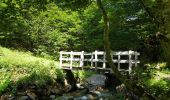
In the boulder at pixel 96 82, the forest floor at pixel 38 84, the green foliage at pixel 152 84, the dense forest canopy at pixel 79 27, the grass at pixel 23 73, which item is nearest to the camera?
the green foliage at pixel 152 84

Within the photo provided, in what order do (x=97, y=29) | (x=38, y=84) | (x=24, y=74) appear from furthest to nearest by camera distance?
(x=97, y=29) → (x=24, y=74) → (x=38, y=84)

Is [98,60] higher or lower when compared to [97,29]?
lower

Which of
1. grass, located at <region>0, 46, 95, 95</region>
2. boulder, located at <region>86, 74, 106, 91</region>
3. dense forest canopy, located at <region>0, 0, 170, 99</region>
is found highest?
dense forest canopy, located at <region>0, 0, 170, 99</region>

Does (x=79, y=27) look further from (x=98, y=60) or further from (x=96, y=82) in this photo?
(x=96, y=82)

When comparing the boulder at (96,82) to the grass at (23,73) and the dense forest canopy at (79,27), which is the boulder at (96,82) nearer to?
the grass at (23,73)

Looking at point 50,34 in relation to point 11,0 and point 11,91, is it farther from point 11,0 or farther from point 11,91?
point 11,0

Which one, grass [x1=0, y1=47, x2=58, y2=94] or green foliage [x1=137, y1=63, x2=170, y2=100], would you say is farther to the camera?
grass [x1=0, y1=47, x2=58, y2=94]

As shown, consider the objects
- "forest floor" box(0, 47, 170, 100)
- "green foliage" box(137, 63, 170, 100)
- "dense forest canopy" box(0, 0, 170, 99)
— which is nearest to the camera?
"dense forest canopy" box(0, 0, 170, 99)

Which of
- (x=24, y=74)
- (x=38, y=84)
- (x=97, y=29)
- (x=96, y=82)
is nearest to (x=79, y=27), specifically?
(x=97, y=29)

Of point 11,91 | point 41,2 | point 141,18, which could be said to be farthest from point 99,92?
point 41,2

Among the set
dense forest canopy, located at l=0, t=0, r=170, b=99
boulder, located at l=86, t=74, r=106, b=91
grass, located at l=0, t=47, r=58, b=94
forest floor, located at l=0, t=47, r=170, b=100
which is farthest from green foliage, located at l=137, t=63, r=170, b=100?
grass, located at l=0, t=47, r=58, b=94

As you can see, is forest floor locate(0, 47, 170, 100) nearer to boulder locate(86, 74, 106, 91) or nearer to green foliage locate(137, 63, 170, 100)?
boulder locate(86, 74, 106, 91)

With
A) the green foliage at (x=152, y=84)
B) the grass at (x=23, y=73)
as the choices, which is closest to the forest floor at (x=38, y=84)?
the grass at (x=23, y=73)

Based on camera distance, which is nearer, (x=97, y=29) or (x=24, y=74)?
(x=24, y=74)
